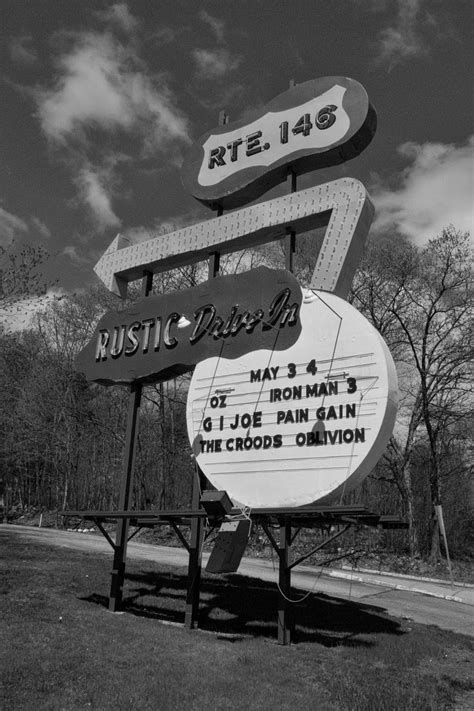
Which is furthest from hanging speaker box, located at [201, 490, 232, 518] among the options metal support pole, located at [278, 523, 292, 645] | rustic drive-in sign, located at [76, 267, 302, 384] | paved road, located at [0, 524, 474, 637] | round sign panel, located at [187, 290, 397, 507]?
paved road, located at [0, 524, 474, 637]

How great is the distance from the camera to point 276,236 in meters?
10.5

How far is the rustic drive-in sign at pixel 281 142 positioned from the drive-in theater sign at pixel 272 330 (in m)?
0.02

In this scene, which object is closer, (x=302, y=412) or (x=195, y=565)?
(x=302, y=412)

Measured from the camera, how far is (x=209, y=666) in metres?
6.95

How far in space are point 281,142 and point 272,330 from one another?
153 inches

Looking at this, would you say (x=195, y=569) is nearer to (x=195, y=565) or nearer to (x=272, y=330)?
(x=195, y=565)

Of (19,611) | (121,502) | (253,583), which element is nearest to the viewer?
(19,611)

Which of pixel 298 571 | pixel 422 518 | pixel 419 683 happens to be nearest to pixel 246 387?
pixel 419 683

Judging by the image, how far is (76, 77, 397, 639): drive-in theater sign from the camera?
803 centimetres

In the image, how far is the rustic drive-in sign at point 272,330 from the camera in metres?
8.03

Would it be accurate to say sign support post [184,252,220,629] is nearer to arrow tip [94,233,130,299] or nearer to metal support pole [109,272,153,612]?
metal support pole [109,272,153,612]

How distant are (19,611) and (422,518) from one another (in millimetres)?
22948

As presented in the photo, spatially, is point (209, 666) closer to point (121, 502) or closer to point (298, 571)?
point (121, 502)

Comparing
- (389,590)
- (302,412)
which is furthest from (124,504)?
(389,590)
